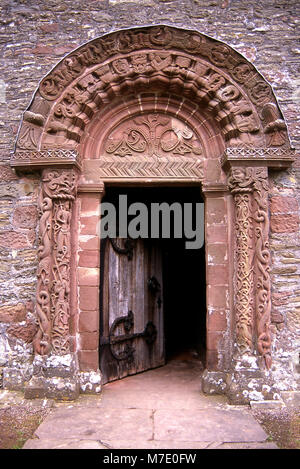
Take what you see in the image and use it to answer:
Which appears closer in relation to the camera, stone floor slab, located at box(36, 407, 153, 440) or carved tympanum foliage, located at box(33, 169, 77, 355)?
stone floor slab, located at box(36, 407, 153, 440)

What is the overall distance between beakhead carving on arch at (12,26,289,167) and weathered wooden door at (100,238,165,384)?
155cm

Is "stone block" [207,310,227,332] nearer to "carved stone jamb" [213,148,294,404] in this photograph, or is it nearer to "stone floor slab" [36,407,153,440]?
"carved stone jamb" [213,148,294,404]

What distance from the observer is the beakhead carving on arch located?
462cm

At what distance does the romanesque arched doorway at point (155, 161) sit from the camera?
4.41 m

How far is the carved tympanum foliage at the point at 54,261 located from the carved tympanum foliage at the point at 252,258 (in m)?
1.88

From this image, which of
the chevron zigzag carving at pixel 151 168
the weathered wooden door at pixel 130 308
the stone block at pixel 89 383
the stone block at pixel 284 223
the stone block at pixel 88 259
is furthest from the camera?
the weathered wooden door at pixel 130 308

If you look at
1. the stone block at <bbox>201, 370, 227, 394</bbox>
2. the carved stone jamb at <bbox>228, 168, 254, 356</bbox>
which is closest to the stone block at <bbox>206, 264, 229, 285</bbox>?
the carved stone jamb at <bbox>228, 168, 254, 356</bbox>

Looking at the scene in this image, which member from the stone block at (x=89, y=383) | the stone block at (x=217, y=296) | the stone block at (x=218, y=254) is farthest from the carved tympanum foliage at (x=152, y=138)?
the stone block at (x=89, y=383)

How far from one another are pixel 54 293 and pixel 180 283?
4624mm

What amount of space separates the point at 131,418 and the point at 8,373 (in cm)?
158

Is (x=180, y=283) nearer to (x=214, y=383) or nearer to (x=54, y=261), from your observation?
(x=214, y=383)

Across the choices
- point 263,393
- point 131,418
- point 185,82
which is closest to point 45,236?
point 131,418

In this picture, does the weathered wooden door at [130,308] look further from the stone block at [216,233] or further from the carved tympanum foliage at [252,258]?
the carved tympanum foliage at [252,258]

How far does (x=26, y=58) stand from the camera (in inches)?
192
